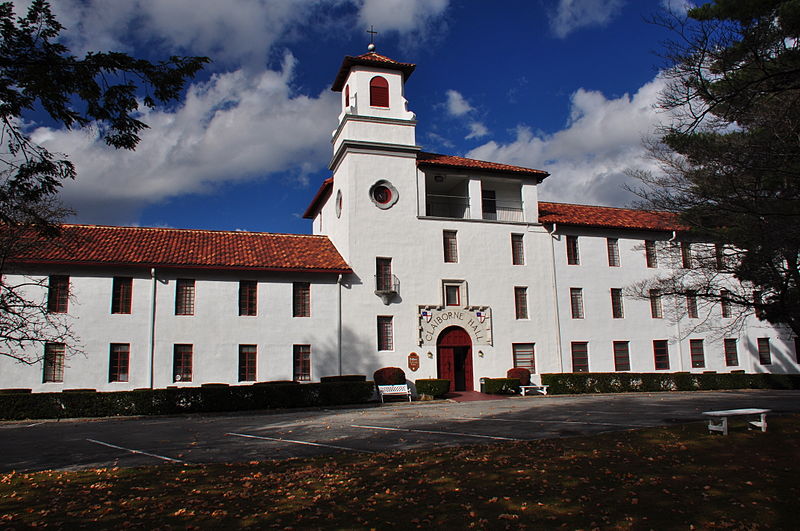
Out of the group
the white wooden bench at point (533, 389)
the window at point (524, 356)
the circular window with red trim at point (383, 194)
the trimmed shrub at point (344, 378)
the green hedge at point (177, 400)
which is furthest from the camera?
the window at point (524, 356)

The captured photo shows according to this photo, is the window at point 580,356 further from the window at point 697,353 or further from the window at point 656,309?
the window at point 697,353

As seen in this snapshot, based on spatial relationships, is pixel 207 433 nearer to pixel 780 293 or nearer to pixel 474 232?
pixel 780 293

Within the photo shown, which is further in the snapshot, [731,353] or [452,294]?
[731,353]

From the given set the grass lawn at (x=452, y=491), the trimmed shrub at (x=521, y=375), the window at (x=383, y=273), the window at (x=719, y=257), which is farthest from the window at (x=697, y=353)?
the grass lawn at (x=452, y=491)

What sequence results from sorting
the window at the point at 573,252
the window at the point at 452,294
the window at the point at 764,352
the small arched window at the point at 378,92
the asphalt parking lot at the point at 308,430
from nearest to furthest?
the asphalt parking lot at the point at 308,430
the window at the point at 452,294
the small arched window at the point at 378,92
the window at the point at 573,252
the window at the point at 764,352

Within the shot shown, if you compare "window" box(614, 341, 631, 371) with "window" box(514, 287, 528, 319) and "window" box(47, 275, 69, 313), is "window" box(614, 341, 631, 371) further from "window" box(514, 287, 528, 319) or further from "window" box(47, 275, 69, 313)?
"window" box(47, 275, 69, 313)

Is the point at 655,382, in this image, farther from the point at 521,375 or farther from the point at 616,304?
the point at 521,375

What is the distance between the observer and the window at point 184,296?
85.8 feet

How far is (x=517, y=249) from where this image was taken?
31.9 m

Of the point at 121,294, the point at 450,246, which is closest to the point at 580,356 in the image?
the point at 450,246

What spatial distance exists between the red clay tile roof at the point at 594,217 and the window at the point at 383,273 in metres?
8.87

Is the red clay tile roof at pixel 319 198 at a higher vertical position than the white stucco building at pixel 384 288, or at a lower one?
higher

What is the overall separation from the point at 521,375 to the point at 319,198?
51.7 ft

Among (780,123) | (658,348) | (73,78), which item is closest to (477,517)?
(73,78)
